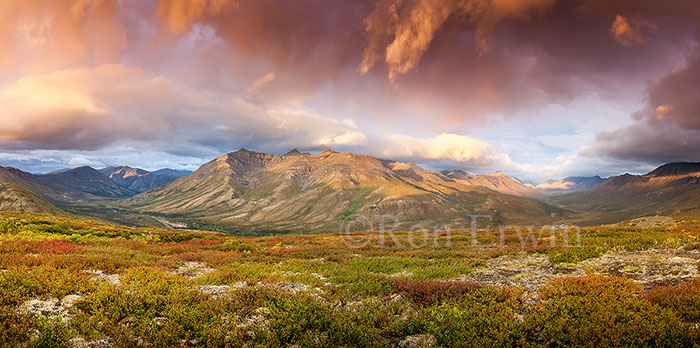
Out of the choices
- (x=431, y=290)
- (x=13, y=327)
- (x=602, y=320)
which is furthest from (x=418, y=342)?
(x=13, y=327)

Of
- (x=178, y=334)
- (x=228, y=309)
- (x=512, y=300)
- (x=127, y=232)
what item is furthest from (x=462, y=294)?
(x=127, y=232)

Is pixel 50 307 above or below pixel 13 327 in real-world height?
below

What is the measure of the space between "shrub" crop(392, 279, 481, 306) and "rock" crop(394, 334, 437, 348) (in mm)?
2117

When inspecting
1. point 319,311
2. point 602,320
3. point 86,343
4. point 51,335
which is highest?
point 602,320

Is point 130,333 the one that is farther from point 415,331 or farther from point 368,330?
point 415,331

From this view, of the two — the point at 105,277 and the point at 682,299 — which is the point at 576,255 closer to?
the point at 682,299

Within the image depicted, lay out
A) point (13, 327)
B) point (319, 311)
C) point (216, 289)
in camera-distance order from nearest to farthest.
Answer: point (13, 327) < point (319, 311) < point (216, 289)

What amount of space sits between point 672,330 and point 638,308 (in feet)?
6.61

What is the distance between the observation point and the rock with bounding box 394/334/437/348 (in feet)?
27.7

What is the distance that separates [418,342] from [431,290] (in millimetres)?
3966

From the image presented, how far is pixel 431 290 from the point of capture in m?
12.3

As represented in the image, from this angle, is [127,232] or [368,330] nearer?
[368,330]

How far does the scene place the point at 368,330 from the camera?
28.7 feet

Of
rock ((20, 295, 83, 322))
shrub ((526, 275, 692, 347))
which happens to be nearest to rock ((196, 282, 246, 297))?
rock ((20, 295, 83, 322))
